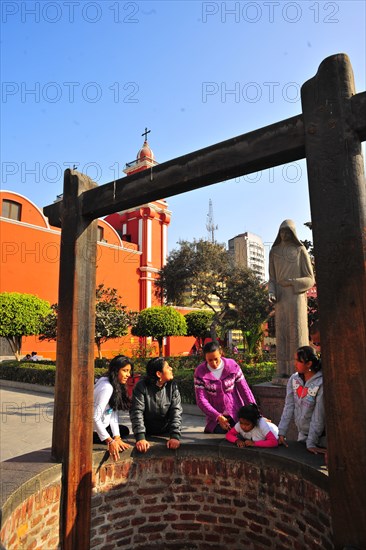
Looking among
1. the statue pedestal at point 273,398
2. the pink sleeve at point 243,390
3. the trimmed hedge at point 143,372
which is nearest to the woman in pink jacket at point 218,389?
the pink sleeve at point 243,390

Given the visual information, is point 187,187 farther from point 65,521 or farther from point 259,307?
point 259,307

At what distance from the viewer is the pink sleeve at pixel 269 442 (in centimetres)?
279

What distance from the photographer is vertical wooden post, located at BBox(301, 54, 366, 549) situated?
172 centimetres

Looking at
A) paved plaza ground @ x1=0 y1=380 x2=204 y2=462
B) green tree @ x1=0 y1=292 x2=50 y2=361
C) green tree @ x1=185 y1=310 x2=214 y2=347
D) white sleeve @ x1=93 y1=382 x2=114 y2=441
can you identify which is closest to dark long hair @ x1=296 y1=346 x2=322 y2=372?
paved plaza ground @ x1=0 y1=380 x2=204 y2=462

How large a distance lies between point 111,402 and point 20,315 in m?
12.3

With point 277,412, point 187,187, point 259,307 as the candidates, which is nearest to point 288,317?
point 277,412

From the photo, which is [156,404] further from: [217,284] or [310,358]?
[217,284]

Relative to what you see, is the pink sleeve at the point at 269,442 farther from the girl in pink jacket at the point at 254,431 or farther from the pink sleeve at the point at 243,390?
the pink sleeve at the point at 243,390

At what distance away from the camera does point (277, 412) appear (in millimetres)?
5438

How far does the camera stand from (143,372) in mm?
13477

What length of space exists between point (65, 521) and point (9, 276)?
58.8ft

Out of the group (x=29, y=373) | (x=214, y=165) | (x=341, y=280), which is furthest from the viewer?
(x=29, y=373)

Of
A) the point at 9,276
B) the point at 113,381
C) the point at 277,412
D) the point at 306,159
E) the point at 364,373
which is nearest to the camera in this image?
the point at 364,373

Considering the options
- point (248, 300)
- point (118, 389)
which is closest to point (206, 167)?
point (118, 389)
